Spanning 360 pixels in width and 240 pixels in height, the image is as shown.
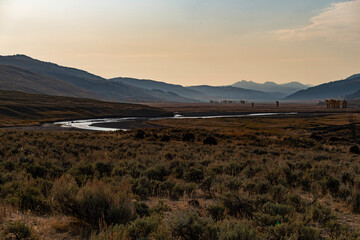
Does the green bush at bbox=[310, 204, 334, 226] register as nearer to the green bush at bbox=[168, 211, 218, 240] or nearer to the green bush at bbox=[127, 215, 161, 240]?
the green bush at bbox=[168, 211, 218, 240]

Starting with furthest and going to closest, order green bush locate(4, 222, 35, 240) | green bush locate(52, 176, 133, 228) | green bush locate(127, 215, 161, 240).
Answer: green bush locate(52, 176, 133, 228) < green bush locate(127, 215, 161, 240) < green bush locate(4, 222, 35, 240)

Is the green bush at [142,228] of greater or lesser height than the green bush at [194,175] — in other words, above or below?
above

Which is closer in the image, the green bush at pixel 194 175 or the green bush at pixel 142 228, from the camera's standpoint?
the green bush at pixel 142 228

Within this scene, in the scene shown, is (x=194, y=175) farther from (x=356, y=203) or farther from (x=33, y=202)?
(x=33, y=202)

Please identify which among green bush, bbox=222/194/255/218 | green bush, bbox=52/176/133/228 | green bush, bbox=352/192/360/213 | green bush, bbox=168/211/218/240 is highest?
Result: green bush, bbox=52/176/133/228

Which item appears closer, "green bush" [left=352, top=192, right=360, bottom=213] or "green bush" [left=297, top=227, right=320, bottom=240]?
"green bush" [left=297, top=227, right=320, bottom=240]

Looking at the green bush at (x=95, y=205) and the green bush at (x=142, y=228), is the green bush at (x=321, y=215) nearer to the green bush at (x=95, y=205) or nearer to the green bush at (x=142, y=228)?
the green bush at (x=142, y=228)

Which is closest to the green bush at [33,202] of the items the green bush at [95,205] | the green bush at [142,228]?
the green bush at [95,205]

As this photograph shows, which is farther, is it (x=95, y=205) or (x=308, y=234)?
(x=95, y=205)

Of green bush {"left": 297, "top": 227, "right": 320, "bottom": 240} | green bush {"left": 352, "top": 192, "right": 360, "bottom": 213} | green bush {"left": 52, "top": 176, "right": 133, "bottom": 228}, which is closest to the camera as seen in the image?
green bush {"left": 297, "top": 227, "right": 320, "bottom": 240}

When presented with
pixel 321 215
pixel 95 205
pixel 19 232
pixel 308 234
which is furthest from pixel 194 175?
pixel 19 232

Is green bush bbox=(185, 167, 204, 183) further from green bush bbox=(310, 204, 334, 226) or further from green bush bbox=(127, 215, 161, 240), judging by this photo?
green bush bbox=(127, 215, 161, 240)

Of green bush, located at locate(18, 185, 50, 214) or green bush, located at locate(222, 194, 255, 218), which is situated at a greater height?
green bush, located at locate(18, 185, 50, 214)

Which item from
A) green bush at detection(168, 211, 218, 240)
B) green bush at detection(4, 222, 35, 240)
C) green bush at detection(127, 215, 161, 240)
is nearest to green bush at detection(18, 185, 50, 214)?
green bush at detection(4, 222, 35, 240)
